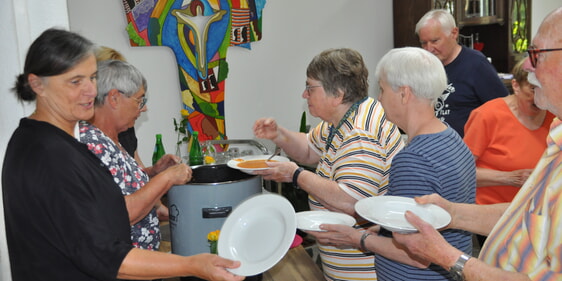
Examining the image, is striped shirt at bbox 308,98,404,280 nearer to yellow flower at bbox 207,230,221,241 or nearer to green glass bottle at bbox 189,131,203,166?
yellow flower at bbox 207,230,221,241

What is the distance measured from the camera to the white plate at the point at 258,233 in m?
1.19

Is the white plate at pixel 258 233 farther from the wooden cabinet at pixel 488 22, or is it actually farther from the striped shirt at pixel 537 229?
the wooden cabinet at pixel 488 22

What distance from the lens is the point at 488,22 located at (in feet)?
13.5

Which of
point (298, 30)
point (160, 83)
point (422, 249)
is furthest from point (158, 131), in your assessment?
point (422, 249)

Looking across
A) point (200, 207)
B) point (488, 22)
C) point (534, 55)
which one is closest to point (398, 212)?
point (534, 55)

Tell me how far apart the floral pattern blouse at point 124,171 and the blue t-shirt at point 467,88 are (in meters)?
1.93

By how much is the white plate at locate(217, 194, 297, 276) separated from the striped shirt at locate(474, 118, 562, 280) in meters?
0.49

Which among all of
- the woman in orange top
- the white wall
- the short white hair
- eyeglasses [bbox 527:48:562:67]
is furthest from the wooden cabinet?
eyeglasses [bbox 527:48:562:67]

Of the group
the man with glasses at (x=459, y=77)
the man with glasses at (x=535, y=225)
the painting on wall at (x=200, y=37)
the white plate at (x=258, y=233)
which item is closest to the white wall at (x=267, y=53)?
the painting on wall at (x=200, y=37)

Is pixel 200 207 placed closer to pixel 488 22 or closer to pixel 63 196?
pixel 63 196

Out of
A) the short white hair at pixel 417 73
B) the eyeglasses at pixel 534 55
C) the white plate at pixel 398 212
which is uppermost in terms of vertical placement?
the eyeglasses at pixel 534 55

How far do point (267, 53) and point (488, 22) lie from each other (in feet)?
6.79

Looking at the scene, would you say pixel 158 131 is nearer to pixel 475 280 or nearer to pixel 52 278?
pixel 52 278

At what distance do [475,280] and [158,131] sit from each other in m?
2.45
